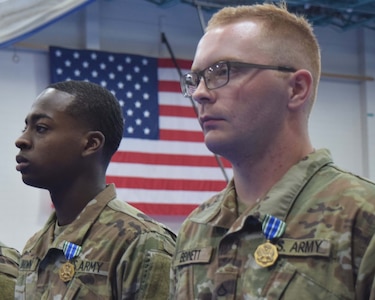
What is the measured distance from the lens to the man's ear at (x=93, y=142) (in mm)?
2357

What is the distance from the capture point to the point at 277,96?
1653 mm

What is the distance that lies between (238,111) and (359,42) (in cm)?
771

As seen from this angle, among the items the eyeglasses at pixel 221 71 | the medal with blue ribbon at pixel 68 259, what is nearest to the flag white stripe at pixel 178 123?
the medal with blue ribbon at pixel 68 259

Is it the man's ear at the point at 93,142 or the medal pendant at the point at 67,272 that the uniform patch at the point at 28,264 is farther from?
the man's ear at the point at 93,142

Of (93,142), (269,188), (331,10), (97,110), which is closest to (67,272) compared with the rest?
(93,142)

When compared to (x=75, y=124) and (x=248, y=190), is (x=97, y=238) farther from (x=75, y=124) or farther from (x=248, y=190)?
(x=248, y=190)

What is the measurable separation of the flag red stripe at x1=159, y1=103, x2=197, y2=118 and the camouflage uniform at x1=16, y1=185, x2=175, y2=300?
5.26 meters

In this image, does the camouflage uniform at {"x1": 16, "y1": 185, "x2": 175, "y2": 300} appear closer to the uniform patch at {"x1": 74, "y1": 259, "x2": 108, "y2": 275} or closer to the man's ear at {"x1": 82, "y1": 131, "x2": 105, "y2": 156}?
the uniform patch at {"x1": 74, "y1": 259, "x2": 108, "y2": 275}

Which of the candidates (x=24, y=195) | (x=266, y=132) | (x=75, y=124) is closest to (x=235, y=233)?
(x=266, y=132)

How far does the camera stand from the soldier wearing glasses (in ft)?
4.85

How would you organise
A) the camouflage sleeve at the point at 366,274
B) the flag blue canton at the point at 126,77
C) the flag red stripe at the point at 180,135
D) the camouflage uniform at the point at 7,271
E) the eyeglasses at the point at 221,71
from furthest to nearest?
the flag red stripe at the point at 180,135
the flag blue canton at the point at 126,77
the camouflage uniform at the point at 7,271
the eyeglasses at the point at 221,71
the camouflage sleeve at the point at 366,274

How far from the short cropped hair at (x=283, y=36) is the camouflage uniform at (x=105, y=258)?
0.73 metres

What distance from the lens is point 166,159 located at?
757 centimetres

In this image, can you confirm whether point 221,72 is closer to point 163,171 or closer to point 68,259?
point 68,259
